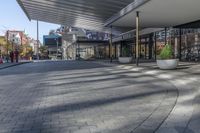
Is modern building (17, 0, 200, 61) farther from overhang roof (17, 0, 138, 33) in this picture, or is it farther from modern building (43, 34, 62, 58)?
modern building (43, 34, 62, 58)

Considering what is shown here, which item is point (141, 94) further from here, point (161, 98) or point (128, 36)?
point (128, 36)

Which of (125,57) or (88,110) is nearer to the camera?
(88,110)

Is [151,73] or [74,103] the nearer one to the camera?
[74,103]

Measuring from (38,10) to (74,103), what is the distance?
35639 mm

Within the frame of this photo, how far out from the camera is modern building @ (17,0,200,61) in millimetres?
22047

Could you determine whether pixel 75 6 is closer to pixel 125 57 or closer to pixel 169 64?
pixel 125 57

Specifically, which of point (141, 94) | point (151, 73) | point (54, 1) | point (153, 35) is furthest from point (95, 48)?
point (141, 94)

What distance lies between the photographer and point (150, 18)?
27141mm

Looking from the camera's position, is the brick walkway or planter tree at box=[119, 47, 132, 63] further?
planter tree at box=[119, 47, 132, 63]

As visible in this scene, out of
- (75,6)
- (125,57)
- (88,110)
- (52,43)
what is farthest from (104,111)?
(52,43)

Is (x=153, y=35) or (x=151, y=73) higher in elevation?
(x=153, y=35)

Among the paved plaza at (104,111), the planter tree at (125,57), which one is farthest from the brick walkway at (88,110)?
the planter tree at (125,57)

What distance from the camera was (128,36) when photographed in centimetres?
4625

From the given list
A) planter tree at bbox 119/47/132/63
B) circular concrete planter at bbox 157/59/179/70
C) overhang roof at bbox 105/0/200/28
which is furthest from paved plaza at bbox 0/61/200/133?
planter tree at bbox 119/47/132/63
